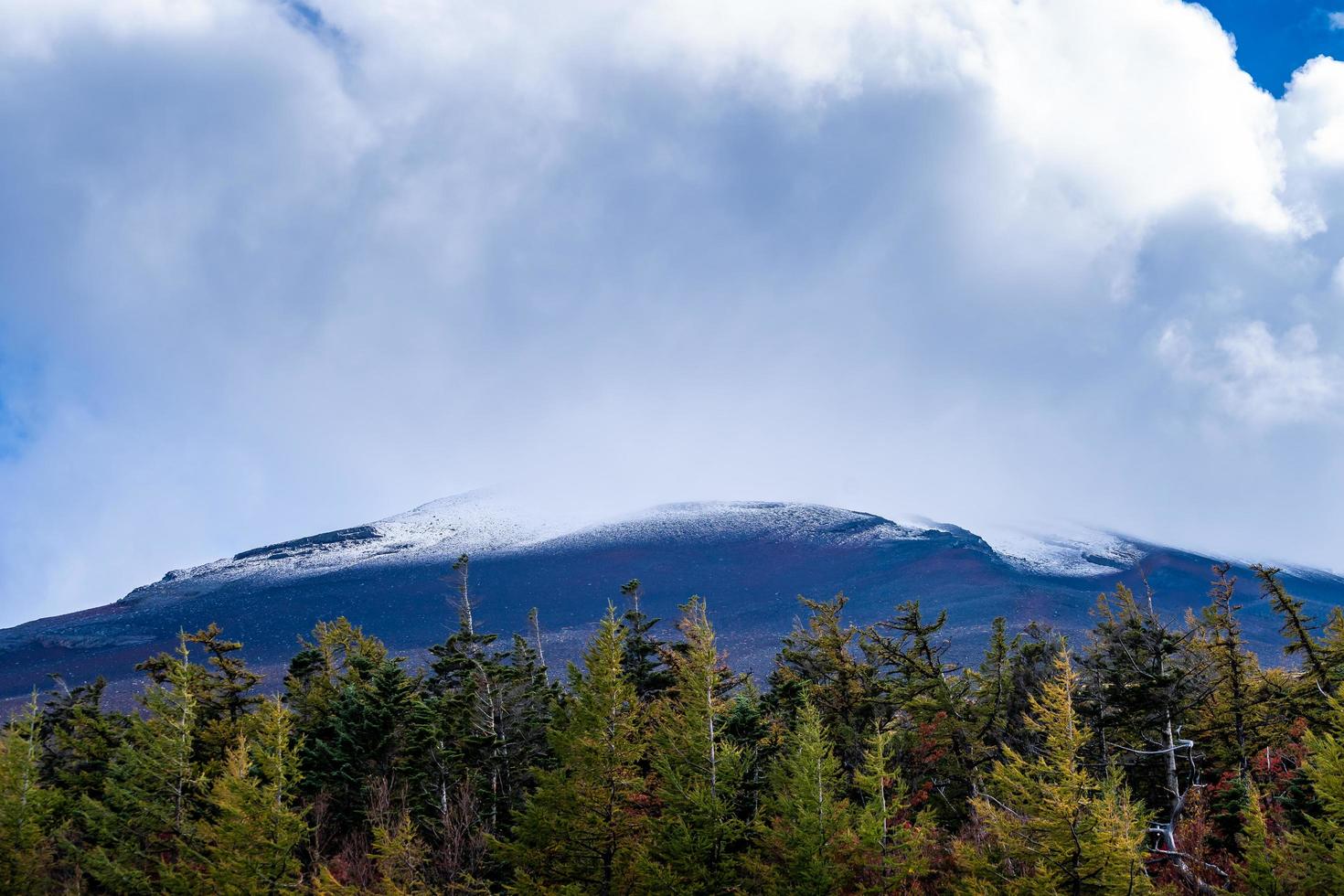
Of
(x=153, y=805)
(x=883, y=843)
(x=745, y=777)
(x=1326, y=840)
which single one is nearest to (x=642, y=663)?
(x=745, y=777)

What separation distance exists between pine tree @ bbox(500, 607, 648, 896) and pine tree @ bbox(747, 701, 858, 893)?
380cm

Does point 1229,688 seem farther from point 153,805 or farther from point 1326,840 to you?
point 153,805

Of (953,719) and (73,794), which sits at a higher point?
(953,719)

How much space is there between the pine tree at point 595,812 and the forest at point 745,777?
0.09 meters

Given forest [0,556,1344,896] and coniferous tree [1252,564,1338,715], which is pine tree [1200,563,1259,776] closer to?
forest [0,556,1344,896]

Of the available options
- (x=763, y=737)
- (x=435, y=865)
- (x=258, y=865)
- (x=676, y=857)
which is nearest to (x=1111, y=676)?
(x=763, y=737)

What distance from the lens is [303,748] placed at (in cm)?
3238

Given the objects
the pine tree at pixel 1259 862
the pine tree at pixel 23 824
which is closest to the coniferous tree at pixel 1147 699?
the pine tree at pixel 1259 862

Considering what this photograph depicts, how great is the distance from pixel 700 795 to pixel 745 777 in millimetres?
5182

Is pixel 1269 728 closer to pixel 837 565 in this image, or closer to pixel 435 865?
pixel 435 865

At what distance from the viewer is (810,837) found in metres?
21.0

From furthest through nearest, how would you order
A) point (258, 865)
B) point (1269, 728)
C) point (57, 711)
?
point (57, 711)
point (1269, 728)
point (258, 865)

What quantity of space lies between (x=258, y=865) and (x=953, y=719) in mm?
22285

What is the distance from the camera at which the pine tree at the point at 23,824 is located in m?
30.4
